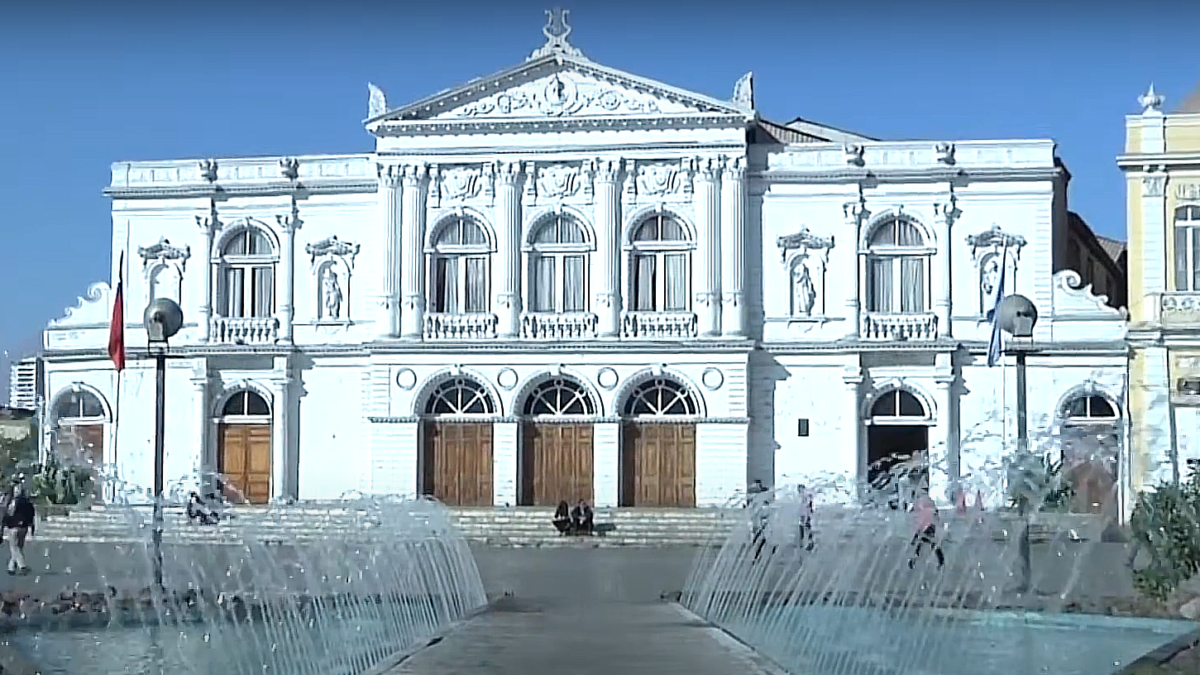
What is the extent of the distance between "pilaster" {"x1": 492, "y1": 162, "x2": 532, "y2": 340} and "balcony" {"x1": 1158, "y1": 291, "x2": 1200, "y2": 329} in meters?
14.1

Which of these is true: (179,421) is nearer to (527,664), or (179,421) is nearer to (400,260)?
(400,260)

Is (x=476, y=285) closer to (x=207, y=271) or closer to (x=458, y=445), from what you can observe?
(x=458, y=445)

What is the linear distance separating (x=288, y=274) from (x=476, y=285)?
464cm

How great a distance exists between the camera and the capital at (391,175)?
136 ft

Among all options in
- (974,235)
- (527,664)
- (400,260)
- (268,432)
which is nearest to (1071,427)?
(974,235)

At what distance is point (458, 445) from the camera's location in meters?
41.4

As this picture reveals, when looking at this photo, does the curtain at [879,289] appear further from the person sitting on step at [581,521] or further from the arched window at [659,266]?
the person sitting on step at [581,521]

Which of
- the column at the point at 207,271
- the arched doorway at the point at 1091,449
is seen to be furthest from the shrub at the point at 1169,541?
the column at the point at 207,271

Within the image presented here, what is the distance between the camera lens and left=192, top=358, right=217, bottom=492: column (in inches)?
1684

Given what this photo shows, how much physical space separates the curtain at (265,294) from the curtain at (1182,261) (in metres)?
20.5

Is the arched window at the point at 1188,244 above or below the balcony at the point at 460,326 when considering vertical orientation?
above

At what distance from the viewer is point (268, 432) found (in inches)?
1689

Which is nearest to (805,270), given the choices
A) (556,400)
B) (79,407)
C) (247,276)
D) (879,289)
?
(879,289)

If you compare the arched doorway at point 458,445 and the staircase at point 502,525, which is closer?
the staircase at point 502,525
